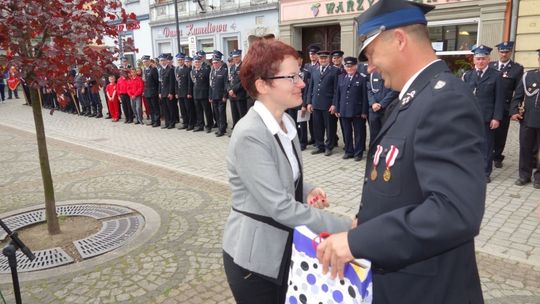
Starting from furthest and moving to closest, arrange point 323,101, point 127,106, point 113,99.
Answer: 1. point 113,99
2. point 127,106
3. point 323,101

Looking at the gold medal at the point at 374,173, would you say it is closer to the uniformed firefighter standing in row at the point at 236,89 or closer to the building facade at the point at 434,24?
the building facade at the point at 434,24

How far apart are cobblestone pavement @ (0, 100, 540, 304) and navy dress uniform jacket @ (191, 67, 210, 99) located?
1213 mm

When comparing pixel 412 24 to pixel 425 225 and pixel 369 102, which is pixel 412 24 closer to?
pixel 425 225

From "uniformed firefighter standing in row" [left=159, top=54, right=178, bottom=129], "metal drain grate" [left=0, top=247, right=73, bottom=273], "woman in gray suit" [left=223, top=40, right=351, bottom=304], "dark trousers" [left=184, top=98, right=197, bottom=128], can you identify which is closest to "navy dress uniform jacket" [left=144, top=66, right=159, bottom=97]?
"uniformed firefighter standing in row" [left=159, top=54, right=178, bottom=129]

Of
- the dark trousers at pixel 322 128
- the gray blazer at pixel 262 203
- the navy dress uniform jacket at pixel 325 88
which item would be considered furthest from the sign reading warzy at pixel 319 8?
the gray blazer at pixel 262 203

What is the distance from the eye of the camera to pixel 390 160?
1.51 m

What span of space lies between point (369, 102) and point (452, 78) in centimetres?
719

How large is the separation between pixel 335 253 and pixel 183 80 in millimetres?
11789

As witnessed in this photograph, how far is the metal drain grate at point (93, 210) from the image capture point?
5.75 meters

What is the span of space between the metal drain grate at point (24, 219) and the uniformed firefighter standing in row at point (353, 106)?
5817mm

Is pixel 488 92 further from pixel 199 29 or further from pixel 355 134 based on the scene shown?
pixel 199 29

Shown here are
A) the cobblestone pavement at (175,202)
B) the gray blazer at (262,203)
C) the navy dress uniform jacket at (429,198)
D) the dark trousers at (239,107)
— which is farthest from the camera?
the dark trousers at (239,107)

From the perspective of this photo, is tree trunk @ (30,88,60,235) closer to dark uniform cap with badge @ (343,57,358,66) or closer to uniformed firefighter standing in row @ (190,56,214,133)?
dark uniform cap with badge @ (343,57,358,66)

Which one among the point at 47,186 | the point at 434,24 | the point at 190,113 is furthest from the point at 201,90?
the point at 434,24
